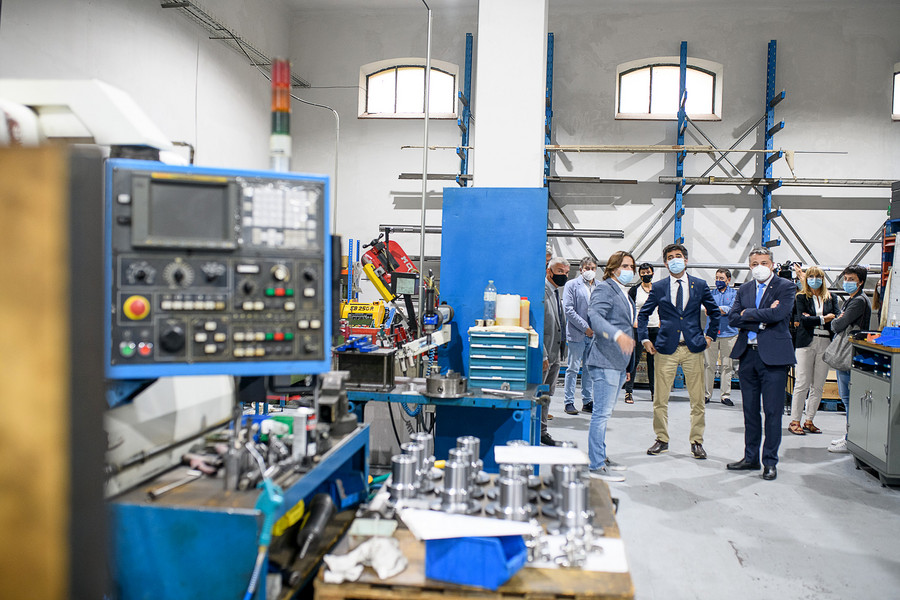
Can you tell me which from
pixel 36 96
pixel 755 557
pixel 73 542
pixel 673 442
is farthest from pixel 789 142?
pixel 73 542

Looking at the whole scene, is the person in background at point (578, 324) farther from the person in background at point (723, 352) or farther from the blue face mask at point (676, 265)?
the person in background at point (723, 352)

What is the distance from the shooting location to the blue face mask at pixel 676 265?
3887 millimetres

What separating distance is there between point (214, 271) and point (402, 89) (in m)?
7.17

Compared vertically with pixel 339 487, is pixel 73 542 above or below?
above

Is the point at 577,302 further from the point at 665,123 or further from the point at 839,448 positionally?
the point at 665,123

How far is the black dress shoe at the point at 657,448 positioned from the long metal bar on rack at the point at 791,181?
149 inches

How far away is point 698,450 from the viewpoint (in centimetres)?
406

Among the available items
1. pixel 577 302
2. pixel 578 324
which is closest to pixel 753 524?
pixel 578 324

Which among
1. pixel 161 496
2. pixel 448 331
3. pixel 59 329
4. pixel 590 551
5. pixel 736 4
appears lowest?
pixel 590 551

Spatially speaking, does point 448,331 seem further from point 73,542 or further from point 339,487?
point 73,542

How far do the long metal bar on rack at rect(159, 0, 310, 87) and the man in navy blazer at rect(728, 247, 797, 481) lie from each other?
169 inches

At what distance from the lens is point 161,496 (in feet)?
A: 3.90

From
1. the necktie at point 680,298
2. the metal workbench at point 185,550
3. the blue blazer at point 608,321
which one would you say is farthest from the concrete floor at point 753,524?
the metal workbench at point 185,550

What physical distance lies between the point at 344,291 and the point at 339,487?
175 inches
